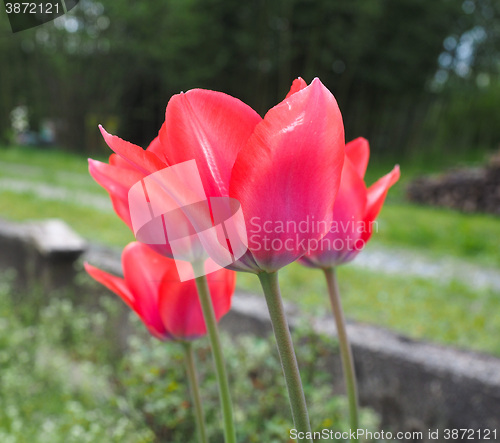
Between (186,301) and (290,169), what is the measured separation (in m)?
0.25

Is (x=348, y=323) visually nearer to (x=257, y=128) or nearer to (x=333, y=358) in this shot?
(x=333, y=358)

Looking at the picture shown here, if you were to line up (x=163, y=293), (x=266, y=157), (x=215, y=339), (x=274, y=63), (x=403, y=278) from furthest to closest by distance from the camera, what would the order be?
(x=274, y=63), (x=403, y=278), (x=163, y=293), (x=215, y=339), (x=266, y=157)

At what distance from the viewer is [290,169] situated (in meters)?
0.35

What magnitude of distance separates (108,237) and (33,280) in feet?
4.07

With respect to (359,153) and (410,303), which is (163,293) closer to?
(359,153)

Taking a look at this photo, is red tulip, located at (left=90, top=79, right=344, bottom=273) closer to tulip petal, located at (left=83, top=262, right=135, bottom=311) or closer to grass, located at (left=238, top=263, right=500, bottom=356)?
tulip petal, located at (left=83, top=262, right=135, bottom=311)

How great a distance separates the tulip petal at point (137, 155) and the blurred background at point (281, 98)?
163 centimetres

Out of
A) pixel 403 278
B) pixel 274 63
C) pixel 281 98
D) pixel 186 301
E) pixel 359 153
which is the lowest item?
pixel 281 98

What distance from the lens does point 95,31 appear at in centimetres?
1401

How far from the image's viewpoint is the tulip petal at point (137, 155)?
343 millimetres

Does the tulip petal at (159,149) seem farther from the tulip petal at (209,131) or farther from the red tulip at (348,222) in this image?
the red tulip at (348,222)

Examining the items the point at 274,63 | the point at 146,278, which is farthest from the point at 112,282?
the point at 274,63

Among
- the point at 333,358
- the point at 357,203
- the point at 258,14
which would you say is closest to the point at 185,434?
the point at 333,358

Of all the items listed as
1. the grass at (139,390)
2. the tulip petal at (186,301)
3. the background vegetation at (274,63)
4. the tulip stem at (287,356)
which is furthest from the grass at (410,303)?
the background vegetation at (274,63)
